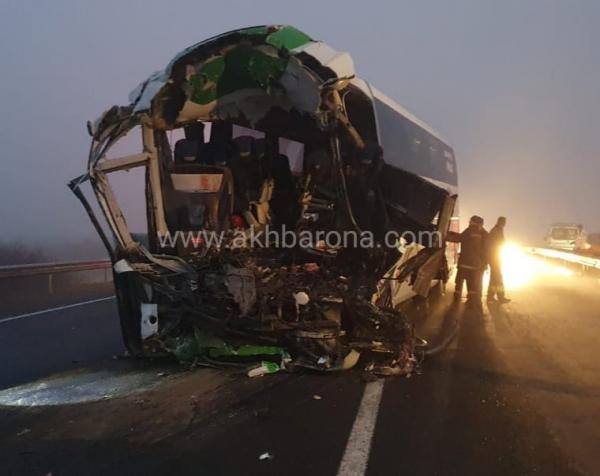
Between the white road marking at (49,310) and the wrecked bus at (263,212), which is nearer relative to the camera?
the wrecked bus at (263,212)

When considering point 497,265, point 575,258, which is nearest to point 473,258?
point 497,265

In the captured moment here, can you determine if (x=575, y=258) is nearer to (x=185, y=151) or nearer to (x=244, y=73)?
(x=185, y=151)

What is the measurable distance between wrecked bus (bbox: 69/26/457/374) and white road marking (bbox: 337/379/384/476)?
770mm

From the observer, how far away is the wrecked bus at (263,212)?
6.24 m

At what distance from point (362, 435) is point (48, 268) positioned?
12.9m

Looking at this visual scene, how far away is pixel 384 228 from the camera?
7703mm

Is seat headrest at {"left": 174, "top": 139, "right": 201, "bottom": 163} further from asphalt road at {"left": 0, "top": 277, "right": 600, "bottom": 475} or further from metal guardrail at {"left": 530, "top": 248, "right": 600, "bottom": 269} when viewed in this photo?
metal guardrail at {"left": 530, "top": 248, "right": 600, "bottom": 269}

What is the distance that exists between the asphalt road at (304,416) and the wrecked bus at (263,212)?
0.48 m

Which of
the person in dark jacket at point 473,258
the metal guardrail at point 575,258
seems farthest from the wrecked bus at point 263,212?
the metal guardrail at point 575,258

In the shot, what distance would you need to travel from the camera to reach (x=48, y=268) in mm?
15250

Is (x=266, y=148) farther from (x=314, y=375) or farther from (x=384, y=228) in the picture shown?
(x=314, y=375)

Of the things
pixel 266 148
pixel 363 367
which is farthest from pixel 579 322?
pixel 266 148

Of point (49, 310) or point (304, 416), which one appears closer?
point (304, 416)

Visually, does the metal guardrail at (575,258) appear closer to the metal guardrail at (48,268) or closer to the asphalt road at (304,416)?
the asphalt road at (304,416)
